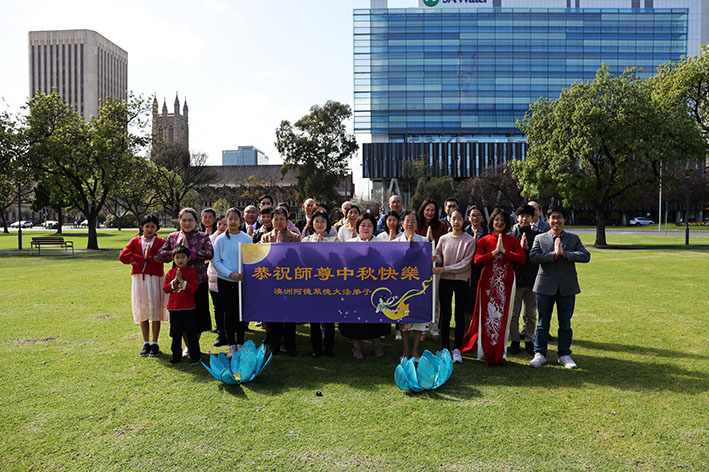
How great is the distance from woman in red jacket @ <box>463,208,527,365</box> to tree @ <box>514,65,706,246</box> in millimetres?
23639

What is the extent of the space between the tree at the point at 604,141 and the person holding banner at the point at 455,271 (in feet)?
77.4

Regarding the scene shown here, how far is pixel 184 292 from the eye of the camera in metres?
6.03

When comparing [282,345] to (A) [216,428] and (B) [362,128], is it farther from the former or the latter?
(B) [362,128]

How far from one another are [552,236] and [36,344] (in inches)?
276

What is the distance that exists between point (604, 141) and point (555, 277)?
24.4 m

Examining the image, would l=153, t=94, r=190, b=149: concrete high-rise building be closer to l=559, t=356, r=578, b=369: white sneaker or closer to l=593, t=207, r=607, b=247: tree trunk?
l=593, t=207, r=607, b=247: tree trunk

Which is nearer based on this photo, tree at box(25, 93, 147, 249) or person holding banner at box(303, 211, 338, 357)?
person holding banner at box(303, 211, 338, 357)

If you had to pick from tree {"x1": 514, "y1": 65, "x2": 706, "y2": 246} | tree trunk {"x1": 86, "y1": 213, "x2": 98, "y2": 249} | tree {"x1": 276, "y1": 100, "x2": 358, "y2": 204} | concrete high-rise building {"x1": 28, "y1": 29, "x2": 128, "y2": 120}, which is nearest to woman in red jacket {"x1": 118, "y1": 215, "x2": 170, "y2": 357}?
tree trunk {"x1": 86, "y1": 213, "x2": 98, "y2": 249}

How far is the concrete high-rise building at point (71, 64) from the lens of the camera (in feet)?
409

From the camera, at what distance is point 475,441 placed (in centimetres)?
401

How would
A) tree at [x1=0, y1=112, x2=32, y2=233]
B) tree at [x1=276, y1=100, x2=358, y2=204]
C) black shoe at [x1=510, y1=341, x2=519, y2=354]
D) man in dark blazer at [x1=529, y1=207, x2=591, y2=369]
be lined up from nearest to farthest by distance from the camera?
man in dark blazer at [x1=529, y1=207, x2=591, y2=369] → black shoe at [x1=510, y1=341, x2=519, y2=354] → tree at [x1=0, y1=112, x2=32, y2=233] → tree at [x1=276, y1=100, x2=358, y2=204]

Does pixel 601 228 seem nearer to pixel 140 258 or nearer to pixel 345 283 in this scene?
pixel 345 283

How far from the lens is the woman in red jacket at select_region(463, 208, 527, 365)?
19.3 feet

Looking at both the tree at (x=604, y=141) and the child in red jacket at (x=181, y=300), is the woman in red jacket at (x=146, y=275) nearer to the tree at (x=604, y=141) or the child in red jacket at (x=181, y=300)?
the child in red jacket at (x=181, y=300)
